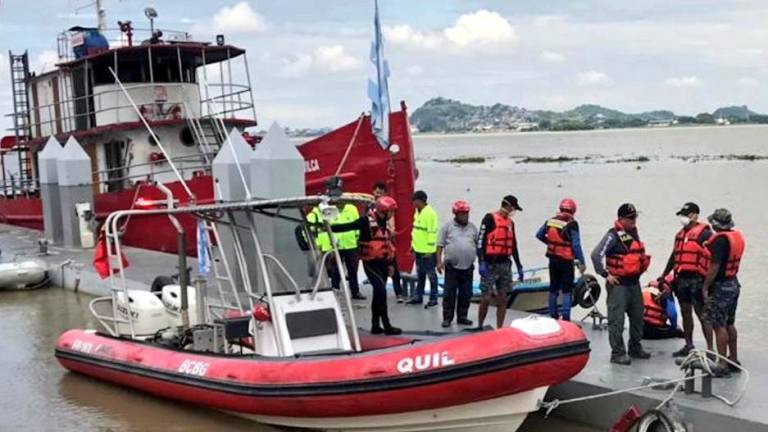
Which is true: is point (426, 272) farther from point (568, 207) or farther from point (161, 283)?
point (161, 283)

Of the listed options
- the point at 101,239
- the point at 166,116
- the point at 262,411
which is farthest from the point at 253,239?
the point at 166,116

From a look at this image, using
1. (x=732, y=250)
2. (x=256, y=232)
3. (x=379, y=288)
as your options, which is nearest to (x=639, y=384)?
(x=732, y=250)

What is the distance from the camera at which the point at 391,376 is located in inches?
249

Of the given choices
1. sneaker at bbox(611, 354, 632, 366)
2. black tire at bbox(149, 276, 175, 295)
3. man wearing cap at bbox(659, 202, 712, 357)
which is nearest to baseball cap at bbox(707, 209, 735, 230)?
man wearing cap at bbox(659, 202, 712, 357)

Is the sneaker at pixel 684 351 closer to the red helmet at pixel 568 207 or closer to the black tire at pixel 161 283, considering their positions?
the red helmet at pixel 568 207

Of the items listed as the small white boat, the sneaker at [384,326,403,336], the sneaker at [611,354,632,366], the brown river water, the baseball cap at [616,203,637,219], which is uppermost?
the baseball cap at [616,203,637,219]

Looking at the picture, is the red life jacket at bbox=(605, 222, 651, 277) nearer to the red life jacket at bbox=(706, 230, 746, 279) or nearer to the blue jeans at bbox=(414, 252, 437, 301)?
the red life jacket at bbox=(706, 230, 746, 279)

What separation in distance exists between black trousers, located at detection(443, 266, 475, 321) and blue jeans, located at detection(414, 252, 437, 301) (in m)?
0.96

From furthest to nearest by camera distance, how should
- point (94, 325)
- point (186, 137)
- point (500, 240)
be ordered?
point (186, 137) → point (94, 325) → point (500, 240)

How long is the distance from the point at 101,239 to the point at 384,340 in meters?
3.18

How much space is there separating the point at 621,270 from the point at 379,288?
8.15ft

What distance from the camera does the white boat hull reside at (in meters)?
6.41

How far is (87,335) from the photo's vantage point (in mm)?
9461

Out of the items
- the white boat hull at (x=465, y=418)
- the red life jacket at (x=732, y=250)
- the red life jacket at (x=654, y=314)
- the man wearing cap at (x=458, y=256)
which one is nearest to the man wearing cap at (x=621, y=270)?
the red life jacket at (x=732, y=250)
